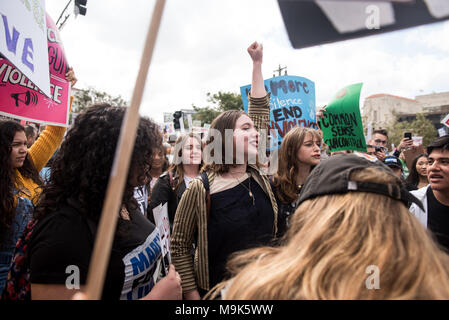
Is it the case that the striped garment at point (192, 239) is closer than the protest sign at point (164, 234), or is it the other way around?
the protest sign at point (164, 234)

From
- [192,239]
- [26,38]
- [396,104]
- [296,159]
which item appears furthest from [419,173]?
[396,104]

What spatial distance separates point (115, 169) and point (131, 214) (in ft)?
3.65

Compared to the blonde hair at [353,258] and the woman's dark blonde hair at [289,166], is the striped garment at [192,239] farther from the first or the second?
the blonde hair at [353,258]

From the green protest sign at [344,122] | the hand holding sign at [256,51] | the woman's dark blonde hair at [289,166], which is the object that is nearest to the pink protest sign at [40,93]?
the hand holding sign at [256,51]

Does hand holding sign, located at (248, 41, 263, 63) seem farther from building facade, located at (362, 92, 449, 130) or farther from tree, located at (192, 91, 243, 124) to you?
building facade, located at (362, 92, 449, 130)

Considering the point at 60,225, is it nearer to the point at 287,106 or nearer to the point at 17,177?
the point at 17,177

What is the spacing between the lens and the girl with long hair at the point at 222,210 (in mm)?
1941

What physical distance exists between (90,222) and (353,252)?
3.19 feet

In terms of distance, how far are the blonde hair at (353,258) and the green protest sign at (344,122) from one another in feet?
10.1
